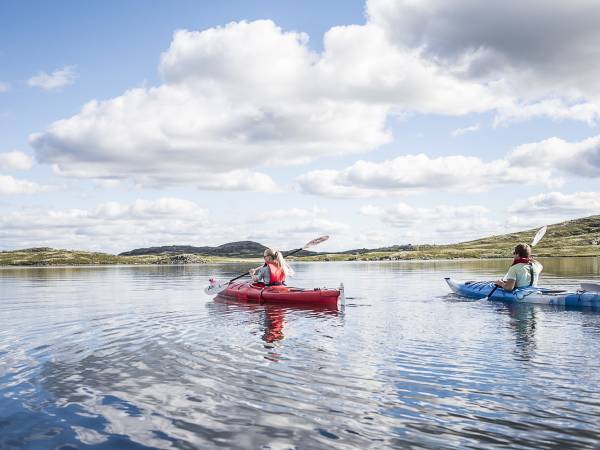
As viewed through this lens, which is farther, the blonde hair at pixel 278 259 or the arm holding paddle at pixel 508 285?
the blonde hair at pixel 278 259

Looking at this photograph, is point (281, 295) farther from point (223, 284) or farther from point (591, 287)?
point (591, 287)

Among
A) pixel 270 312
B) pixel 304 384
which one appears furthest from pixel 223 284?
pixel 304 384

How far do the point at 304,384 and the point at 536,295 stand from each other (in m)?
19.6

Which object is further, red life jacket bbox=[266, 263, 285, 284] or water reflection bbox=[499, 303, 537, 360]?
red life jacket bbox=[266, 263, 285, 284]

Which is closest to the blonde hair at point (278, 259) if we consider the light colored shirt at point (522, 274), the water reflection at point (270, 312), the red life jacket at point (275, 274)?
the red life jacket at point (275, 274)

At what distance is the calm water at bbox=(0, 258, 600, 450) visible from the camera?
7.79 m

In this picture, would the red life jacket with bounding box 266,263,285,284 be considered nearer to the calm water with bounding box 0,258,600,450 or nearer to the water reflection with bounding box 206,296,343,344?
the water reflection with bounding box 206,296,343,344

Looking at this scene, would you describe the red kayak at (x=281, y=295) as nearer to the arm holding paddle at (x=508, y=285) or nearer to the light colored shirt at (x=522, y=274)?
the arm holding paddle at (x=508, y=285)

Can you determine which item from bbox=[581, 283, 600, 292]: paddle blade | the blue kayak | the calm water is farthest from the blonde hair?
bbox=[581, 283, 600, 292]: paddle blade

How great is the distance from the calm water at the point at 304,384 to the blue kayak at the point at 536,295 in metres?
5.08

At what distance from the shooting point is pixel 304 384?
10.6 meters

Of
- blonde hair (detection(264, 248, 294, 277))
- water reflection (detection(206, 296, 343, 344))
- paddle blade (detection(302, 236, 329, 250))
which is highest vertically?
paddle blade (detection(302, 236, 329, 250))

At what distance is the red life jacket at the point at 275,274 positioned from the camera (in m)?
28.0

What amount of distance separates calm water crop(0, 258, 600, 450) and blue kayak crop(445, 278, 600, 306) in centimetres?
508
